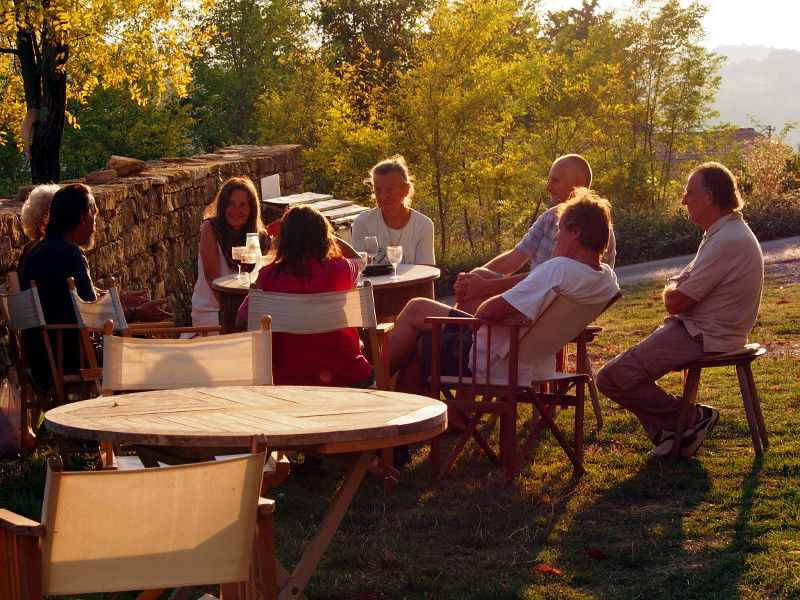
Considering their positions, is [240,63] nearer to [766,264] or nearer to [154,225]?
[766,264]

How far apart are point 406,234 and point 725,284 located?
2355 mm

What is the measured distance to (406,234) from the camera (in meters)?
7.09

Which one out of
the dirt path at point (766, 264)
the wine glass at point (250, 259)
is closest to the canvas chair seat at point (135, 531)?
the wine glass at point (250, 259)

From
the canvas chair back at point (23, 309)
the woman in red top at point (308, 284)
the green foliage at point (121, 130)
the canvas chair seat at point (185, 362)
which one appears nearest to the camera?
the canvas chair seat at point (185, 362)

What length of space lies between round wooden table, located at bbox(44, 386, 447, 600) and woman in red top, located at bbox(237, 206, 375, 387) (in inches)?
52.9

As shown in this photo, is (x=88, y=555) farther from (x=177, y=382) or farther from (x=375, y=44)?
(x=375, y=44)

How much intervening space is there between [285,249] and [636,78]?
20285 millimetres

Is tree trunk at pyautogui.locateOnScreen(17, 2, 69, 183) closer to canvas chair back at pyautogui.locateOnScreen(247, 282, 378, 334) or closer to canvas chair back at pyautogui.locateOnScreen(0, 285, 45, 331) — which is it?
canvas chair back at pyautogui.locateOnScreen(0, 285, 45, 331)

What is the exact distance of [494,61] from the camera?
19500 mm

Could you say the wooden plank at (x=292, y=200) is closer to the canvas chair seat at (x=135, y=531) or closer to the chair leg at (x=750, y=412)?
the chair leg at (x=750, y=412)

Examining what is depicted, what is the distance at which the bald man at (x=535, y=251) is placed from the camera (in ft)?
20.1

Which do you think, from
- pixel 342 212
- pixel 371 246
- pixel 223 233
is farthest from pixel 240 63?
pixel 371 246

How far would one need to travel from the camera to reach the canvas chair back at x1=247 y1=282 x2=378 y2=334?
15.8ft

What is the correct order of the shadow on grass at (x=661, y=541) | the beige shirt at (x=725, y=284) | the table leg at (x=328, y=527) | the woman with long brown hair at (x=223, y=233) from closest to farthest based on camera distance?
1. the table leg at (x=328, y=527)
2. the shadow on grass at (x=661, y=541)
3. the beige shirt at (x=725, y=284)
4. the woman with long brown hair at (x=223, y=233)
